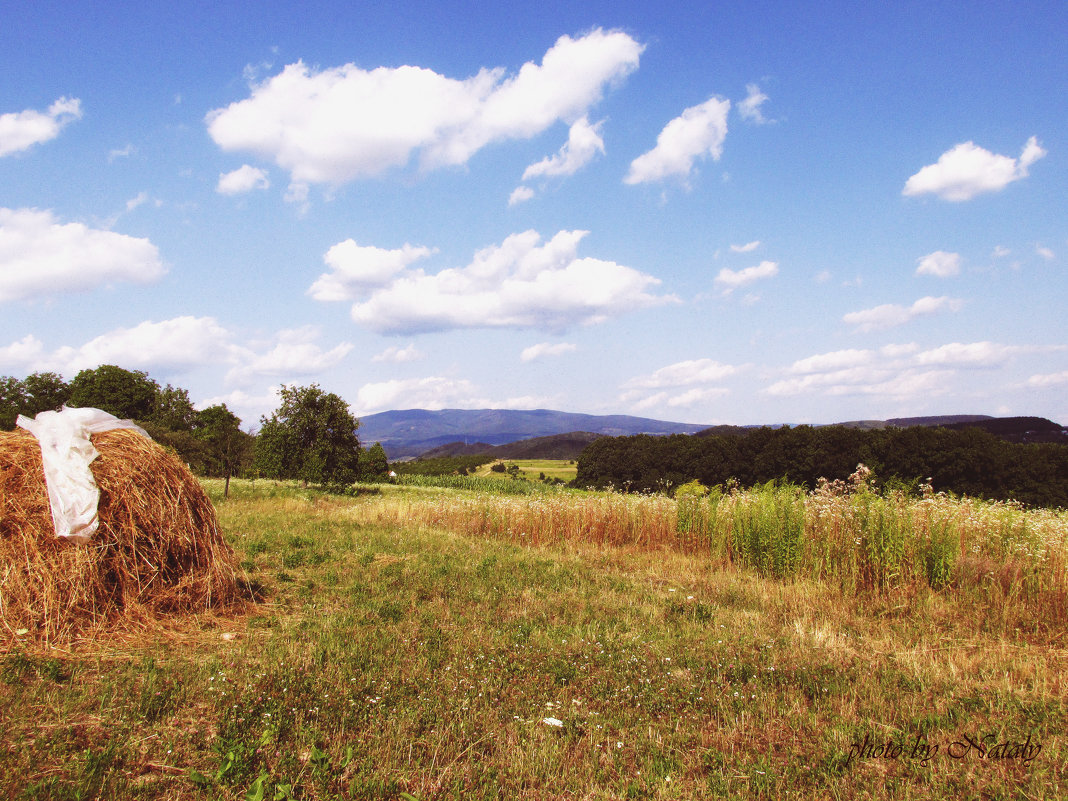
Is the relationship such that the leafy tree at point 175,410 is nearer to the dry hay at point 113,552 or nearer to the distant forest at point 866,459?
the distant forest at point 866,459

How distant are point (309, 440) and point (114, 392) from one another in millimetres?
33954

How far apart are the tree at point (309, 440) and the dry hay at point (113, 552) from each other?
22.0m

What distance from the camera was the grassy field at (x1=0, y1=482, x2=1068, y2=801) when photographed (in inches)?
143

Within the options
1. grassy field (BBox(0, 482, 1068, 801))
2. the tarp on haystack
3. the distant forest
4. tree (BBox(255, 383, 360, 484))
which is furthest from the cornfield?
tree (BBox(255, 383, 360, 484))

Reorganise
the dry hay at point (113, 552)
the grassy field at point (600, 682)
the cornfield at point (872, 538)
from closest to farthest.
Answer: the grassy field at point (600, 682) → the dry hay at point (113, 552) → the cornfield at point (872, 538)

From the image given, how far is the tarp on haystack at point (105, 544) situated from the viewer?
19.7 ft

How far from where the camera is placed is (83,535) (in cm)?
633

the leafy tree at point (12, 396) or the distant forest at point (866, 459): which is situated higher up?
the leafy tree at point (12, 396)

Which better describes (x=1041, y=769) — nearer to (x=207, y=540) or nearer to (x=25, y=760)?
(x=25, y=760)

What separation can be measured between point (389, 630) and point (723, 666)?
152 inches

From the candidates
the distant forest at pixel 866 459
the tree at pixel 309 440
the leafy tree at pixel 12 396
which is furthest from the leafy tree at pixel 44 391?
the distant forest at pixel 866 459

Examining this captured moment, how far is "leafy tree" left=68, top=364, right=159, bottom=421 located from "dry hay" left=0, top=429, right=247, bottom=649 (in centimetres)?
5108

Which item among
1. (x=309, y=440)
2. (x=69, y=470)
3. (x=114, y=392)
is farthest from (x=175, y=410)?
(x=69, y=470)

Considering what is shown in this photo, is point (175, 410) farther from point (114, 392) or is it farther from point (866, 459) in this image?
point (866, 459)
